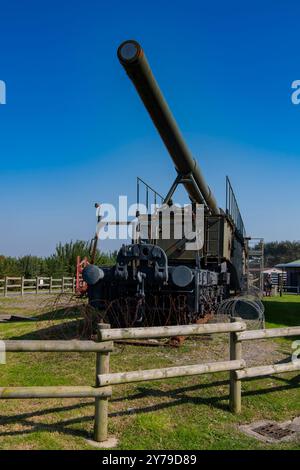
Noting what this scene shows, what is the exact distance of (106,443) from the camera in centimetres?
378

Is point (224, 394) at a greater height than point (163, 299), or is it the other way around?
point (163, 299)

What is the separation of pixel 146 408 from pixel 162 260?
13.0ft

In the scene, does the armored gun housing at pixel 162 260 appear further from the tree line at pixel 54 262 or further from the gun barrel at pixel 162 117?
the tree line at pixel 54 262

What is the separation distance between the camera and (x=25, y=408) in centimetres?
458

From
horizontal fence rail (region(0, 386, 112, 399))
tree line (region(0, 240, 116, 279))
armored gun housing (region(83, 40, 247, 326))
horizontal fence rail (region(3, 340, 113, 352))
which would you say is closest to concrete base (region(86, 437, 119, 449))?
horizontal fence rail (region(0, 386, 112, 399))

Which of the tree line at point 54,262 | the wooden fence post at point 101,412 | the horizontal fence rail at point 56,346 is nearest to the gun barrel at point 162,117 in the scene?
the horizontal fence rail at point 56,346

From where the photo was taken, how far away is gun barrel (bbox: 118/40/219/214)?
6809mm

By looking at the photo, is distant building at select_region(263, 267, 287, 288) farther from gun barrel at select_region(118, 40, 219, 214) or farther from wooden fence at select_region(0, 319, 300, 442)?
wooden fence at select_region(0, 319, 300, 442)

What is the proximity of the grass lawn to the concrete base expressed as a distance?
5cm

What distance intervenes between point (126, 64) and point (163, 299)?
4383 mm

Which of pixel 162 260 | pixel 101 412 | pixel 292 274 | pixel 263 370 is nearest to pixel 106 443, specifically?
pixel 101 412

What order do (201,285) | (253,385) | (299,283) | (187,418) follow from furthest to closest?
(299,283)
(201,285)
(253,385)
(187,418)

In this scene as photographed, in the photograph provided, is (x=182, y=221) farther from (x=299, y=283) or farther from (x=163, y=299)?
(x=299, y=283)
